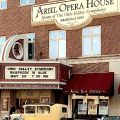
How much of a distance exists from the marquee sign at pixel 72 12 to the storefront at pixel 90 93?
3.89m

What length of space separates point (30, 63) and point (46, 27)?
13.3 ft

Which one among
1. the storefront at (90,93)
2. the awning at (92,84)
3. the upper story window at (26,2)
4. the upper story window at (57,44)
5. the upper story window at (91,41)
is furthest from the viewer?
the upper story window at (26,2)

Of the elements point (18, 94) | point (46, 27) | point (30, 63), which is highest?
point (46, 27)

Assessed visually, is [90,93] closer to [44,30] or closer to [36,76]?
[36,76]

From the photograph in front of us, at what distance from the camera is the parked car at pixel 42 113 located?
101 ft

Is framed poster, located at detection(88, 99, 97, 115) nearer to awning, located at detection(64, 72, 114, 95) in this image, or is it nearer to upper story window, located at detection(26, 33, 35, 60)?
awning, located at detection(64, 72, 114, 95)

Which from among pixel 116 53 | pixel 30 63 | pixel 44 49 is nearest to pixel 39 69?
pixel 30 63

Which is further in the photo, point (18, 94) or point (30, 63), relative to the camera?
point (18, 94)

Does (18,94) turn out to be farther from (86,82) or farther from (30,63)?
(86,82)

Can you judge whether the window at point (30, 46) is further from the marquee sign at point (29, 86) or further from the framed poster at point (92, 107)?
the framed poster at point (92, 107)

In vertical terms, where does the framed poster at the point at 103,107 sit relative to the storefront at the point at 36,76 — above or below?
below

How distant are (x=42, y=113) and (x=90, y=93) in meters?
4.01

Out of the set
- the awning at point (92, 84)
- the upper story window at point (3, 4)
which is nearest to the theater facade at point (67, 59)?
the awning at point (92, 84)

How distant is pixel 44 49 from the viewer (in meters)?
37.6
